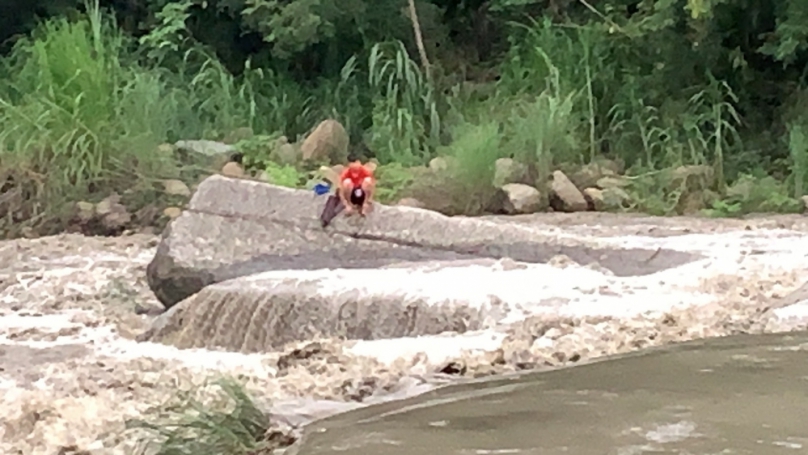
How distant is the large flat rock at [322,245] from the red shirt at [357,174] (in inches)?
7.5

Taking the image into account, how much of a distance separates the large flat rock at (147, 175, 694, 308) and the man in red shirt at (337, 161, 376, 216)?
0.07 meters

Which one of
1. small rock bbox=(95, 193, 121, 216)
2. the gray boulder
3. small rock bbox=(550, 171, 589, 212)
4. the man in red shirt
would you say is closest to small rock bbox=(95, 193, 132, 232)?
small rock bbox=(95, 193, 121, 216)

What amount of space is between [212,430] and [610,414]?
0.89 m

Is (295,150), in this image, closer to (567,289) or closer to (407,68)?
(407,68)

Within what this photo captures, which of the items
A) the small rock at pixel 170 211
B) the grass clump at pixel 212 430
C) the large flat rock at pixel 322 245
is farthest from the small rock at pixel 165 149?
the grass clump at pixel 212 430

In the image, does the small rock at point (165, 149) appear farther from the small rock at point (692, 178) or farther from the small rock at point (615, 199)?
the small rock at point (692, 178)

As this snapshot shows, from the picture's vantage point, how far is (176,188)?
8.56 metres

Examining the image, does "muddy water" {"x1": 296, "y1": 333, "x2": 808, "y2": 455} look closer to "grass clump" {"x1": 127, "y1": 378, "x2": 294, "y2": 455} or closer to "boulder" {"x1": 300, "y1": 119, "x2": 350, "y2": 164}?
"grass clump" {"x1": 127, "y1": 378, "x2": 294, "y2": 455}

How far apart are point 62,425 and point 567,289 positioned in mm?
2264

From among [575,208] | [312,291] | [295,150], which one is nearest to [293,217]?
[312,291]

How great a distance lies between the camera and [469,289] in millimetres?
4594

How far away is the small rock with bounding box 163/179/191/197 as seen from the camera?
8.53 m

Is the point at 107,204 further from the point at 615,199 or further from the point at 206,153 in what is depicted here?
the point at 615,199

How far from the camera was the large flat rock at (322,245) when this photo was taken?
5207 millimetres
